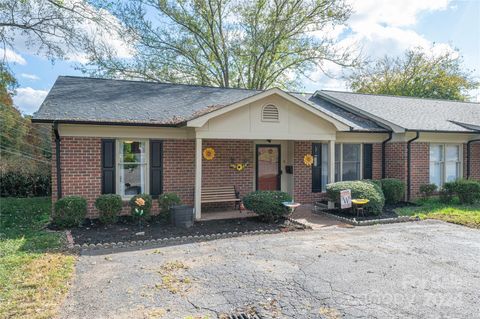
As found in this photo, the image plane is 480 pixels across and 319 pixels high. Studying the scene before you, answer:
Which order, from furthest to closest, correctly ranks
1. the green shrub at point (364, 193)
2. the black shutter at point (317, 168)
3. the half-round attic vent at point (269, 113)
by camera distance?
the black shutter at point (317, 168) → the green shrub at point (364, 193) → the half-round attic vent at point (269, 113)

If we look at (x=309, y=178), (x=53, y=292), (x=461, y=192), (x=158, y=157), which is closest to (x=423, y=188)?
(x=461, y=192)

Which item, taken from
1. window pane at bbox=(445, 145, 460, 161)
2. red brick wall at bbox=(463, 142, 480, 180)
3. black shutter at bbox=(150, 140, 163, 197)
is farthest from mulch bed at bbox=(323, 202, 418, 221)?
black shutter at bbox=(150, 140, 163, 197)

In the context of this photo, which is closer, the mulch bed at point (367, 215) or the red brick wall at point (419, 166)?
the mulch bed at point (367, 215)

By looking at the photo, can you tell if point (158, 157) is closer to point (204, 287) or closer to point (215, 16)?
point (204, 287)

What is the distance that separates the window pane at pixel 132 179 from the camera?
10.2 meters

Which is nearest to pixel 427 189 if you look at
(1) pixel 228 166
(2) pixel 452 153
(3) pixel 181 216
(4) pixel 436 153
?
(4) pixel 436 153

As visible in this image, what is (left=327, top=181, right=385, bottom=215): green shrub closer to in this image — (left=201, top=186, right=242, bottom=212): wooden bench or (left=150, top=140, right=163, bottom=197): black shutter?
(left=201, top=186, right=242, bottom=212): wooden bench

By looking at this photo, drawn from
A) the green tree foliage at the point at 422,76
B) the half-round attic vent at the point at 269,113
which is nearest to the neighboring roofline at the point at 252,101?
the half-round attic vent at the point at 269,113

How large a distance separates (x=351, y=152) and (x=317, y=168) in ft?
4.96

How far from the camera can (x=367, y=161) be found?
13422 mm

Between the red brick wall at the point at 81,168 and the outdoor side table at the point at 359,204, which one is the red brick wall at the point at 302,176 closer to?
the outdoor side table at the point at 359,204

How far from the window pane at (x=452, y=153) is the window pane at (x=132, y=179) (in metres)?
11.7

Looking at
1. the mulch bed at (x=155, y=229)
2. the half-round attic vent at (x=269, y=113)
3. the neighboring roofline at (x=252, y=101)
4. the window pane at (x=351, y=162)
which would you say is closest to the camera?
the mulch bed at (x=155, y=229)

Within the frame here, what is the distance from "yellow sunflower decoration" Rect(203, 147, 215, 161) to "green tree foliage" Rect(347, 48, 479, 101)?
27219 mm
